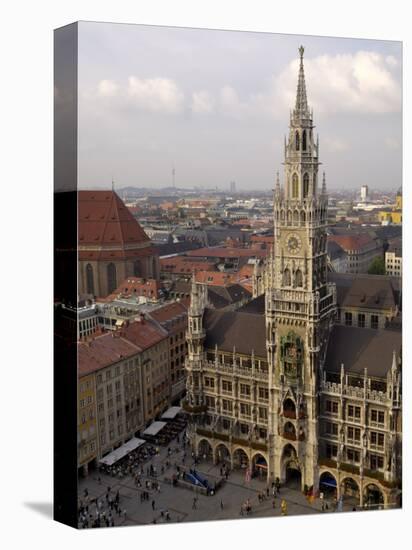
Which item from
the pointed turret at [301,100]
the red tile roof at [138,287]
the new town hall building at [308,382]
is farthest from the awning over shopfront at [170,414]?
the pointed turret at [301,100]

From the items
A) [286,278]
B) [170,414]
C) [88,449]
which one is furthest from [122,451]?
[286,278]

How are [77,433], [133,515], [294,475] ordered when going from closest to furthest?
[77,433] < [133,515] < [294,475]

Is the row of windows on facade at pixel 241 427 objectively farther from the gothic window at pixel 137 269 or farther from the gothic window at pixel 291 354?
the gothic window at pixel 137 269

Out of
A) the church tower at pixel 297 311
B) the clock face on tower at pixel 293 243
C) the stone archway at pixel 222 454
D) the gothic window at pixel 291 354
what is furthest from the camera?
the stone archway at pixel 222 454

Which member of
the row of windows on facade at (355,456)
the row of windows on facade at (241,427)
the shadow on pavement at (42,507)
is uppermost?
the row of windows on facade at (241,427)

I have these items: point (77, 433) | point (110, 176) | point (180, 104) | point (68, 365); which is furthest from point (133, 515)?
point (180, 104)

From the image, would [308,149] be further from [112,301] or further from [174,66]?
[112,301]
